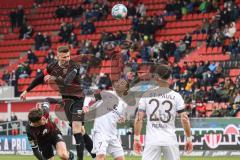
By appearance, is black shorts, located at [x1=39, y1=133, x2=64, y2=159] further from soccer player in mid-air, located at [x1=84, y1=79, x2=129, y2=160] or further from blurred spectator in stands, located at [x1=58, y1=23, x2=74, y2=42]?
blurred spectator in stands, located at [x1=58, y1=23, x2=74, y2=42]

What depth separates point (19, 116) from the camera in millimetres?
35344

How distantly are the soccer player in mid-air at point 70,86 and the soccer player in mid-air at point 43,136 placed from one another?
0.48 meters

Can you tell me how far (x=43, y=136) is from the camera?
14297 mm

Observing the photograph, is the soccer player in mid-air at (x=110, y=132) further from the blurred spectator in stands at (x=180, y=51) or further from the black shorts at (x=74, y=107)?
the blurred spectator in stands at (x=180, y=51)

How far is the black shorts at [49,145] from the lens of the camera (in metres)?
14.4

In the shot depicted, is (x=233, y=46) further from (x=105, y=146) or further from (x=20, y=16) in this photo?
(x=105, y=146)

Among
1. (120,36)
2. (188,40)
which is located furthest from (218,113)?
(120,36)

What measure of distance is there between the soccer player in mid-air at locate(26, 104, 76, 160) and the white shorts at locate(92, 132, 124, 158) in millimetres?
657

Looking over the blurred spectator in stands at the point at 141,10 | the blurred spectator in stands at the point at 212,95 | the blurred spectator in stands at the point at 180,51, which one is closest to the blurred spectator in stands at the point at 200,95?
the blurred spectator in stands at the point at 212,95

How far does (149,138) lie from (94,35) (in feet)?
94.7

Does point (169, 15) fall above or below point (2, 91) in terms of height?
above

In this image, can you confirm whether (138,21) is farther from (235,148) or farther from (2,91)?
(235,148)

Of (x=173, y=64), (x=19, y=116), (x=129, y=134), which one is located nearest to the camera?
(x=129, y=134)

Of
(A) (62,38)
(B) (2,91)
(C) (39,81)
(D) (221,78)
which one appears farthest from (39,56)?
(C) (39,81)
